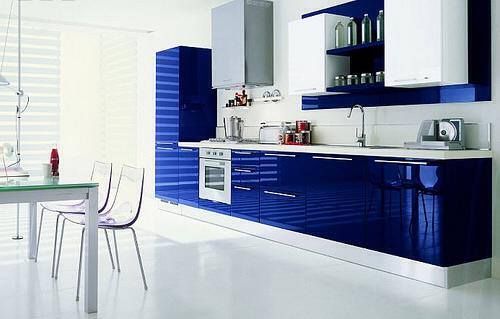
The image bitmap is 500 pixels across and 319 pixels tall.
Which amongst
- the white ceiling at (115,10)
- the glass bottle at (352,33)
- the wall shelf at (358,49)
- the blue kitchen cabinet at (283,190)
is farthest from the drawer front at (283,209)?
the white ceiling at (115,10)

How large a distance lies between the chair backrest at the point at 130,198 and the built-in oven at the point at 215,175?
198 cm

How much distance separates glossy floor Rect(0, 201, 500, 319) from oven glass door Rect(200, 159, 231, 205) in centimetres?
106

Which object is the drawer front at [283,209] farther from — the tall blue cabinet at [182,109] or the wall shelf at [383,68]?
the tall blue cabinet at [182,109]

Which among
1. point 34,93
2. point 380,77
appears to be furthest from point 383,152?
point 34,93

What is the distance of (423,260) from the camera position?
3.75m

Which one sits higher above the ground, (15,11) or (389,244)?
(15,11)

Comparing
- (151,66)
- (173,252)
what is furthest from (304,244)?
(151,66)

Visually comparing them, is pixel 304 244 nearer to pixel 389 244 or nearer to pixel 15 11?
pixel 389 244

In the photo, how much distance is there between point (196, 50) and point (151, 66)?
1696 millimetres

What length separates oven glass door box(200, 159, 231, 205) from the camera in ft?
19.2

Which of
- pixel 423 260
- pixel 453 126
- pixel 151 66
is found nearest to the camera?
pixel 423 260

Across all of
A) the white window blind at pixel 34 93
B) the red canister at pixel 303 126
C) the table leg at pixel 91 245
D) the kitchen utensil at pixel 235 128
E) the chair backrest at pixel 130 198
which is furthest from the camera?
the white window blind at pixel 34 93

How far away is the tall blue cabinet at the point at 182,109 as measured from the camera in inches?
272

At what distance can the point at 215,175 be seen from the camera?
6074 mm
